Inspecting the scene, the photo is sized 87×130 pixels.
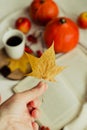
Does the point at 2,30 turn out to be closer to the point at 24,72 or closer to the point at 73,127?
the point at 24,72

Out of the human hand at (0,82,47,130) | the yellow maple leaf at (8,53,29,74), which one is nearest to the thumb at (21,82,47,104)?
the human hand at (0,82,47,130)

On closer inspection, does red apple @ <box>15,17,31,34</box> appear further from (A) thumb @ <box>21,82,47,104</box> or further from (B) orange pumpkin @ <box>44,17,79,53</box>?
(A) thumb @ <box>21,82,47,104</box>

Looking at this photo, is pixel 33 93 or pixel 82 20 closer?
pixel 33 93

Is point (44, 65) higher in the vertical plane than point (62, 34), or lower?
higher

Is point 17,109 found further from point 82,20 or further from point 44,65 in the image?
point 82,20

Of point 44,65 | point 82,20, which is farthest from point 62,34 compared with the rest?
point 44,65

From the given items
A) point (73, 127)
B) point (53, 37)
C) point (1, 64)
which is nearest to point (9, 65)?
point (1, 64)
